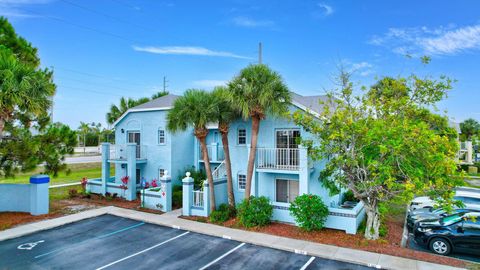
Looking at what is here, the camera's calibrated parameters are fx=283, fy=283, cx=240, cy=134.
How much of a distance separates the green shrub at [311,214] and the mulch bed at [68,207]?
331 inches

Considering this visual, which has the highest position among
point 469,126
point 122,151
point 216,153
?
point 469,126

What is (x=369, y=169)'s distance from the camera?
1185 centimetres

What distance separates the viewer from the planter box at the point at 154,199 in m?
17.2

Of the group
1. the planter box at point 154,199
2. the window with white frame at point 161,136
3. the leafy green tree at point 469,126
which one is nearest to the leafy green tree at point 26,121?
the planter box at point 154,199

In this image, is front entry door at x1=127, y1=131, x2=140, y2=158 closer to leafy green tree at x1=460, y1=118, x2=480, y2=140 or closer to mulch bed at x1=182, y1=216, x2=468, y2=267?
mulch bed at x1=182, y1=216, x2=468, y2=267

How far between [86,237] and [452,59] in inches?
915

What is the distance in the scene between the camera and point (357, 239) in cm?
1226

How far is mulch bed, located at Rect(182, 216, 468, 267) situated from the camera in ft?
34.5

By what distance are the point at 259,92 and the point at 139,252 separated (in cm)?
869

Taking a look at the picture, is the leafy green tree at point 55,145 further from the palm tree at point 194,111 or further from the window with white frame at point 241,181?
the window with white frame at point 241,181

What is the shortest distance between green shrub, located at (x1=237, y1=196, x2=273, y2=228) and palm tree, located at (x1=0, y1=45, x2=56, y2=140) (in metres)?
11.0

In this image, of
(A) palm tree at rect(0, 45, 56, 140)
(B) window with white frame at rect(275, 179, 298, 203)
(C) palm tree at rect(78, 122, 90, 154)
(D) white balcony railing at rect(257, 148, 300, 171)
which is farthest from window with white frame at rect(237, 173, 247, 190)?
(C) palm tree at rect(78, 122, 90, 154)

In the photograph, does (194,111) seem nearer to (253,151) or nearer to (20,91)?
(253,151)

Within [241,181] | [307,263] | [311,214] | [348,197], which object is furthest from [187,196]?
[348,197]
